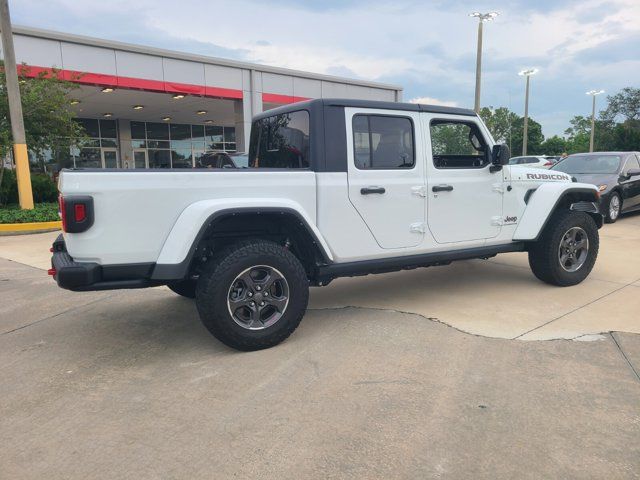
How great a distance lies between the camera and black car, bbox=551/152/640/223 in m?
10.7

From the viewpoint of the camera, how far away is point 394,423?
2.75 meters

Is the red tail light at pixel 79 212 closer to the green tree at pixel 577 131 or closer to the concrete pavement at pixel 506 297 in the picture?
the concrete pavement at pixel 506 297

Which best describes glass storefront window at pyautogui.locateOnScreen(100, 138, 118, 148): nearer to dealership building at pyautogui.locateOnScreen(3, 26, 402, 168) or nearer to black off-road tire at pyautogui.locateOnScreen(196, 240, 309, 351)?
dealership building at pyautogui.locateOnScreen(3, 26, 402, 168)

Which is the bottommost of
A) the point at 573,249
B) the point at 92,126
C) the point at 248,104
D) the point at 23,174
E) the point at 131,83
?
the point at 573,249

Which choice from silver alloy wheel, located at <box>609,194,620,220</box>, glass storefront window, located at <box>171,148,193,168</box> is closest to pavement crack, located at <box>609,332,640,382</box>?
silver alloy wheel, located at <box>609,194,620,220</box>

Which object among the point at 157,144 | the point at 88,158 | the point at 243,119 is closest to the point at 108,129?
the point at 88,158

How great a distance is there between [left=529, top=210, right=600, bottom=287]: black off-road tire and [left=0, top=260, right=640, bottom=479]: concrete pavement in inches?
56.9

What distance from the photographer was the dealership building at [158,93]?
15.5 meters

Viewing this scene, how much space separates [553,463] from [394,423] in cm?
80

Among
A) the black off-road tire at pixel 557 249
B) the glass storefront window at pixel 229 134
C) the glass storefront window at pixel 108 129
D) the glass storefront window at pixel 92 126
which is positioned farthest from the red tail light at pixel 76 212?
the glass storefront window at pixel 229 134

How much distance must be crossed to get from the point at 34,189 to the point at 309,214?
44.4 ft

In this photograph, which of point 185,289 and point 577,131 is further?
point 577,131

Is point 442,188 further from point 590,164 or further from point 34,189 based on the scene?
point 34,189

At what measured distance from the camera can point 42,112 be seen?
13008 mm
